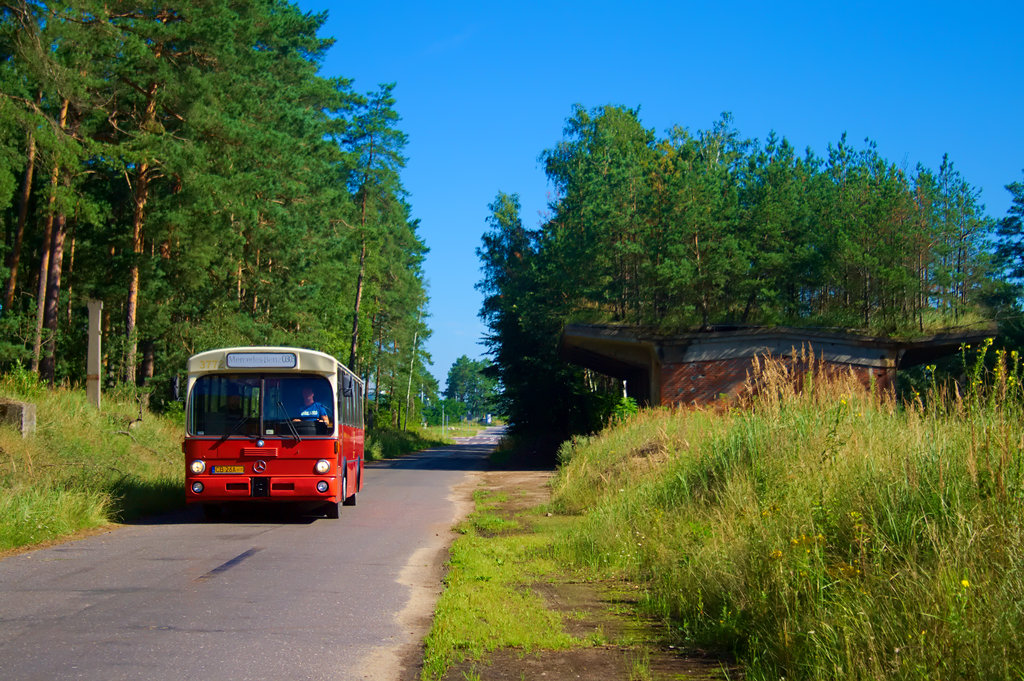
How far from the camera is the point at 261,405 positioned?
46.8 feet

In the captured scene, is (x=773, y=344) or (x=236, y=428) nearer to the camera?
(x=236, y=428)

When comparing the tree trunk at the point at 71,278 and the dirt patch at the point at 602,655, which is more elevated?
the tree trunk at the point at 71,278

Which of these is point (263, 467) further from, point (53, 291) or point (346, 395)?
point (53, 291)

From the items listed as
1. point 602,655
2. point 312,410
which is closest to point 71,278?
point 312,410

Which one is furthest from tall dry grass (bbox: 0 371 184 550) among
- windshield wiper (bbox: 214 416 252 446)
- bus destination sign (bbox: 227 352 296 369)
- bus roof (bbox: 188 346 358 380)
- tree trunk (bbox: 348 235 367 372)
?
tree trunk (bbox: 348 235 367 372)

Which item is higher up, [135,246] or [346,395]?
[135,246]

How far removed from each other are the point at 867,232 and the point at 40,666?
27176 millimetres

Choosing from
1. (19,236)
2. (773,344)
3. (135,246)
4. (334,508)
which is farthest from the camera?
(19,236)

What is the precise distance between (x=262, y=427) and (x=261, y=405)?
37 centimetres

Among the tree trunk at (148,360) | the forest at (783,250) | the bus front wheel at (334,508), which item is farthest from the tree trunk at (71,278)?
the bus front wheel at (334,508)

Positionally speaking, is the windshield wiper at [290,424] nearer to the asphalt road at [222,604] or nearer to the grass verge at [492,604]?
the asphalt road at [222,604]

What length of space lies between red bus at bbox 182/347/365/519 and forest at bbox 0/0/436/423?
16.6 ft

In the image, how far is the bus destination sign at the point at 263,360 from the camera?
14383 mm

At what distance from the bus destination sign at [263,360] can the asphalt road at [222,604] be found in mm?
2613
